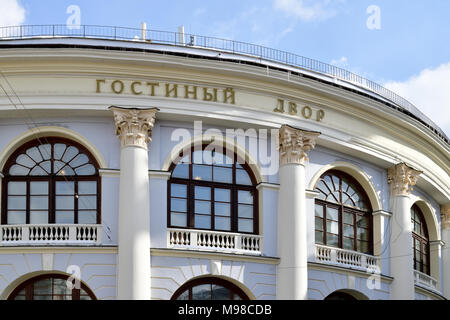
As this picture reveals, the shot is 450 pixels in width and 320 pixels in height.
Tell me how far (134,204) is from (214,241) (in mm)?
2966

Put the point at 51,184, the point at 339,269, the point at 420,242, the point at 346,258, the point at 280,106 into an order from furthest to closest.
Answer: the point at 420,242 → the point at 346,258 → the point at 339,269 → the point at 280,106 → the point at 51,184

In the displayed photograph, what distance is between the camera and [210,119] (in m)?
35.8

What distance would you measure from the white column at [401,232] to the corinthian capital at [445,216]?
14.9 ft

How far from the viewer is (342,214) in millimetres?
38250

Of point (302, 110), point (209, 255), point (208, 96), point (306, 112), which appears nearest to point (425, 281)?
point (306, 112)

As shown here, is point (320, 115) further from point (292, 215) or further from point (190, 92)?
point (190, 92)

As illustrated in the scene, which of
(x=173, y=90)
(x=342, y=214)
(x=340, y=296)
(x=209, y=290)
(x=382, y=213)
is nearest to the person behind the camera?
(x=209, y=290)

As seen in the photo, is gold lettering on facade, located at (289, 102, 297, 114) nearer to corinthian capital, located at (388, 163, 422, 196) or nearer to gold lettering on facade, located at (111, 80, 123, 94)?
corinthian capital, located at (388, 163, 422, 196)

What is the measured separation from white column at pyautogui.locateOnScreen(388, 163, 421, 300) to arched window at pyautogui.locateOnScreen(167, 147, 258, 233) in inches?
237

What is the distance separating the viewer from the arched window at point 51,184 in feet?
114

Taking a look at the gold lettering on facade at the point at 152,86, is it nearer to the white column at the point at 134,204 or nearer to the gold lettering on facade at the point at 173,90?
the gold lettering on facade at the point at 173,90

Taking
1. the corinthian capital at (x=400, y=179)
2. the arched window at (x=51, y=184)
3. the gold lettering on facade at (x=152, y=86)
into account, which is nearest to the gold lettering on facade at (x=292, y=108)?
the gold lettering on facade at (x=152, y=86)
